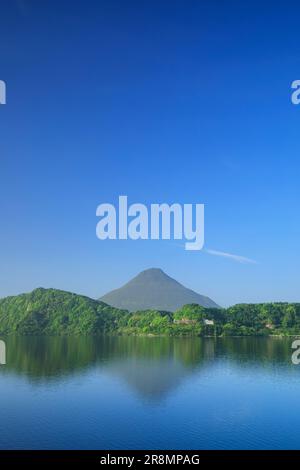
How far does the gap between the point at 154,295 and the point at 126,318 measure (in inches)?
3064

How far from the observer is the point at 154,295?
16075 centimetres

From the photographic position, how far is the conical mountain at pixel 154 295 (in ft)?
506

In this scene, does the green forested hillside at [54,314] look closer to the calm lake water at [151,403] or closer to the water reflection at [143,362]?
the water reflection at [143,362]

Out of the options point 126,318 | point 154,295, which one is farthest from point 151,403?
point 154,295

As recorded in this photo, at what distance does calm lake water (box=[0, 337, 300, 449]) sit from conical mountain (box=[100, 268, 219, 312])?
113939 mm

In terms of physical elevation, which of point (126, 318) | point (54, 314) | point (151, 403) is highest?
point (54, 314)

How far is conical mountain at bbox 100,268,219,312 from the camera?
506 feet

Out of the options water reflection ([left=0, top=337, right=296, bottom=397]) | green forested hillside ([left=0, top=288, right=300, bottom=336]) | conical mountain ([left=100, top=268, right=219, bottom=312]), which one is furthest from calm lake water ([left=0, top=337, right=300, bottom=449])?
conical mountain ([left=100, top=268, right=219, bottom=312])

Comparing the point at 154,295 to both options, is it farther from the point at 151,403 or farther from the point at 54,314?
the point at 151,403

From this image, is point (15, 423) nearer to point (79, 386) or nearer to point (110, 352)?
point (79, 386)

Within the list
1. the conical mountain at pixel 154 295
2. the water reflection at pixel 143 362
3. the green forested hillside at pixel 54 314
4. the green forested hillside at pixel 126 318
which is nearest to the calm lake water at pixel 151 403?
the water reflection at pixel 143 362

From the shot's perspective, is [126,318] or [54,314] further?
[54,314]

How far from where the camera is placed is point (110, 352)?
4719 centimetres

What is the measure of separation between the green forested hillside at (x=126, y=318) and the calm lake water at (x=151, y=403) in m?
32.1
